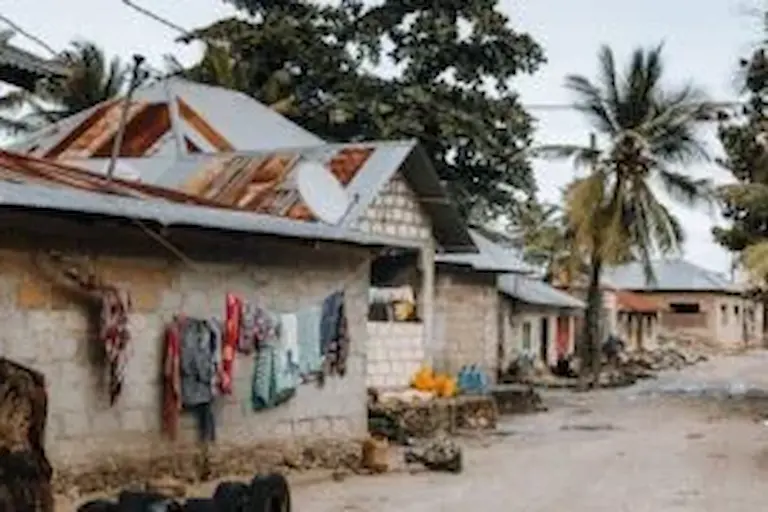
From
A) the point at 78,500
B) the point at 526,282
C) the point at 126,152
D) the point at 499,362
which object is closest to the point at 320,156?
the point at 126,152

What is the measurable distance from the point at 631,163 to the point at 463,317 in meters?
9.46

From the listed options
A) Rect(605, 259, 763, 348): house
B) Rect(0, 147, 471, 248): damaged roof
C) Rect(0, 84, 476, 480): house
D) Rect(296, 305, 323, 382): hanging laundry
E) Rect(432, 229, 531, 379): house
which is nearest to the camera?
Rect(0, 147, 471, 248): damaged roof

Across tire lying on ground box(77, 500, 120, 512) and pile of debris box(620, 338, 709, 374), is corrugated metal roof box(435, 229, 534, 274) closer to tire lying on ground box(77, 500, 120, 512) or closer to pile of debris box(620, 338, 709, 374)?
pile of debris box(620, 338, 709, 374)

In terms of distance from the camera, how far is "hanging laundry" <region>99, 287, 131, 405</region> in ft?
40.4

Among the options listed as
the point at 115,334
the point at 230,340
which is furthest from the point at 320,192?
the point at 115,334

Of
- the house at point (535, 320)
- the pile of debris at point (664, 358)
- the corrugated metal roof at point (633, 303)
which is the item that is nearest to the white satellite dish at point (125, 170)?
the house at point (535, 320)

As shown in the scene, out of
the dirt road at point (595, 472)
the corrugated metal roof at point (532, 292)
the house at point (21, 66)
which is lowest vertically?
the dirt road at point (595, 472)

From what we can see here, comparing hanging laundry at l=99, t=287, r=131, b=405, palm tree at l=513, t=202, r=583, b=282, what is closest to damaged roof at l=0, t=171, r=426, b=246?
hanging laundry at l=99, t=287, r=131, b=405

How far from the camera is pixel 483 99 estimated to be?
3503 centimetres

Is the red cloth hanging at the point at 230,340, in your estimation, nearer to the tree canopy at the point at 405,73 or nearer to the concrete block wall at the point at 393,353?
the concrete block wall at the point at 393,353

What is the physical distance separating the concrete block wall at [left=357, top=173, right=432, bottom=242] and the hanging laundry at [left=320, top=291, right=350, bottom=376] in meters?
5.05

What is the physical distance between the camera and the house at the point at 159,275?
1165cm

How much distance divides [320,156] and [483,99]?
14.7 m

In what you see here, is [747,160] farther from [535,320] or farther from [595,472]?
[595,472]
